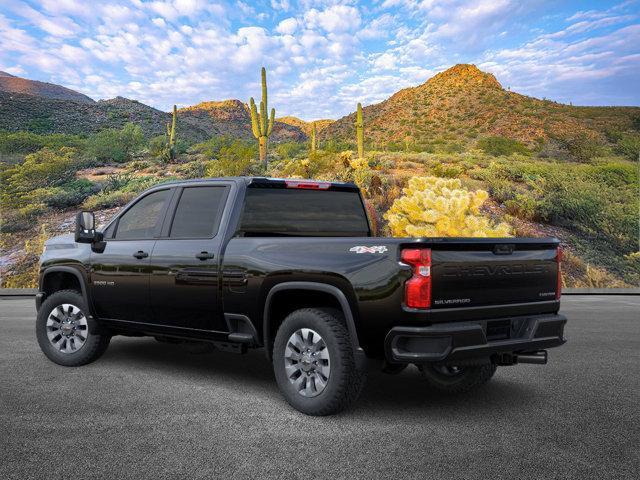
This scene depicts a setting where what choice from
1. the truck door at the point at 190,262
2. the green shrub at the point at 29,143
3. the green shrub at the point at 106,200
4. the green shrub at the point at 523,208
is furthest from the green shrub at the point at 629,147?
the truck door at the point at 190,262

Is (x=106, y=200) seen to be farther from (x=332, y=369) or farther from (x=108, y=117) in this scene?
(x=108, y=117)

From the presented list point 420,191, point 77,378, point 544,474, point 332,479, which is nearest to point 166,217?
point 77,378

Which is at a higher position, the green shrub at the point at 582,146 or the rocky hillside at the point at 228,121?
the rocky hillside at the point at 228,121

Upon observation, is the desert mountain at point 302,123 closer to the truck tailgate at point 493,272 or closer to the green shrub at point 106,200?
the green shrub at point 106,200

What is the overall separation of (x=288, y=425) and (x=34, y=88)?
142 meters

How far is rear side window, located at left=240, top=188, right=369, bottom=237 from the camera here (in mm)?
6819

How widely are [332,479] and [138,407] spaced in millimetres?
2410

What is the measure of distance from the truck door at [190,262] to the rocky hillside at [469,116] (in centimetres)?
4847

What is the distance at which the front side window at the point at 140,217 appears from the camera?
300 inches

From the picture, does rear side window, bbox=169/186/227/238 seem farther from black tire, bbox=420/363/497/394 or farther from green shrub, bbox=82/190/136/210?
green shrub, bbox=82/190/136/210

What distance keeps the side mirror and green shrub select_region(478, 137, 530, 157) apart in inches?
1605

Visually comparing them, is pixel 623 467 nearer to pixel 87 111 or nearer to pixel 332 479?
pixel 332 479

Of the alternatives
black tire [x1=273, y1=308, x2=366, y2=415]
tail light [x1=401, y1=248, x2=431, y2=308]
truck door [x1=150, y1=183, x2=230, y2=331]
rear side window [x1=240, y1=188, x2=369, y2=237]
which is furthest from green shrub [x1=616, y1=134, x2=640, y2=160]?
tail light [x1=401, y1=248, x2=431, y2=308]

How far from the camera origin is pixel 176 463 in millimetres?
4547
